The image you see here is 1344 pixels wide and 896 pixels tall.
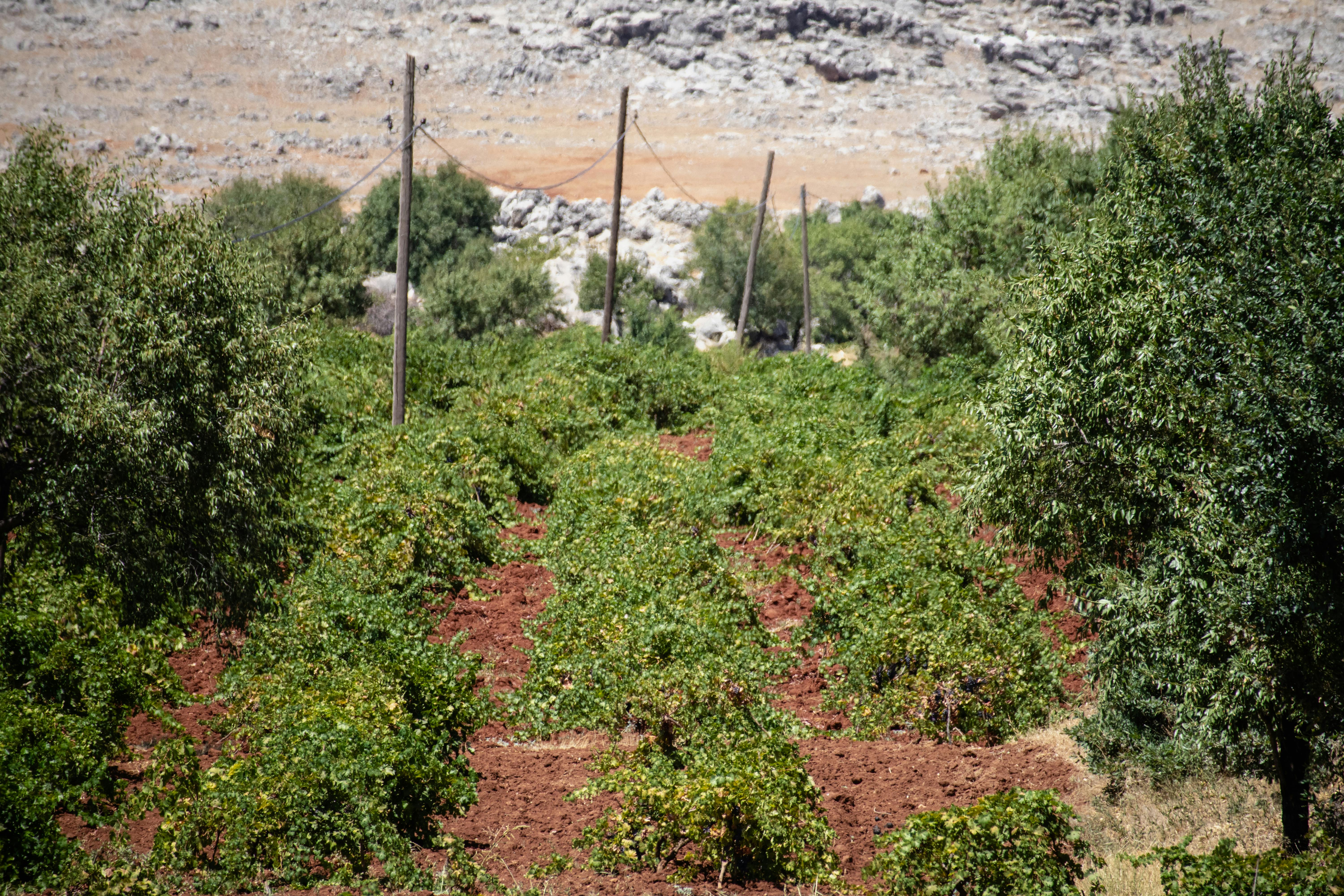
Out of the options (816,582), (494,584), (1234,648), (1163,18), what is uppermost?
(1163,18)

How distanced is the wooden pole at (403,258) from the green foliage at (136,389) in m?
7.67

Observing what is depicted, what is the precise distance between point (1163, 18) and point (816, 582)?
10318 cm

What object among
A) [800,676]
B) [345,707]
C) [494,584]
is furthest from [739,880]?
[494,584]

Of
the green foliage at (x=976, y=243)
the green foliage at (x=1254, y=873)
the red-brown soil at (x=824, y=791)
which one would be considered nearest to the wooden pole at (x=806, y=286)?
the green foliage at (x=976, y=243)

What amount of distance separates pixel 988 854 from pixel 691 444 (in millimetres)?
16382

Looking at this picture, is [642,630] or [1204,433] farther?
[642,630]

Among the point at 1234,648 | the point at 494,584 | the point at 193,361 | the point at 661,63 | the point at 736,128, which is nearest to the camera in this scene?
the point at 1234,648

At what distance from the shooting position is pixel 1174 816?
8109 millimetres

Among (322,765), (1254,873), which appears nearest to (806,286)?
(322,765)

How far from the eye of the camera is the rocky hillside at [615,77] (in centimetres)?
6769

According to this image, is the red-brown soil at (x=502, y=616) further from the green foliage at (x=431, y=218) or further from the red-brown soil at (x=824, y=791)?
the green foliage at (x=431, y=218)

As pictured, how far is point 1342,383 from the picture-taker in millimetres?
6246

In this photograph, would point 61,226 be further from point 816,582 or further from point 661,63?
point 661,63

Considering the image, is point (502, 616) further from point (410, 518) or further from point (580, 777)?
point (580, 777)
